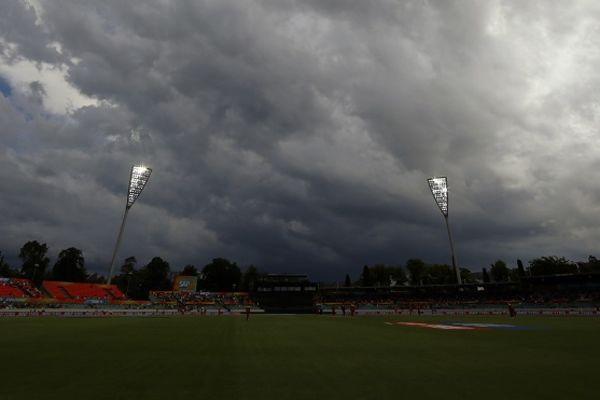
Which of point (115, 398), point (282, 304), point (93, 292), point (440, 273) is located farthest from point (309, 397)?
point (440, 273)

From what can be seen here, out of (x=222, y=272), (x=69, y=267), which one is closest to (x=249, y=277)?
(x=222, y=272)

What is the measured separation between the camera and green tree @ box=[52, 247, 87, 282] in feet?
461

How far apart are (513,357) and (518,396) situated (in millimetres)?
6312

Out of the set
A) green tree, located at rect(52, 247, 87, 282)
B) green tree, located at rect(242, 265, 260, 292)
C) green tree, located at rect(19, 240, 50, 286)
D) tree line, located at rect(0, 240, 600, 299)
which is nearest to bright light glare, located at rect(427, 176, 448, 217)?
tree line, located at rect(0, 240, 600, 299)

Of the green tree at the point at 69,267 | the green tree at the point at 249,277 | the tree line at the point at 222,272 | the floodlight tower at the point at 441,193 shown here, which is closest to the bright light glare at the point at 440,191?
the floodlight tower at the point at 441,193

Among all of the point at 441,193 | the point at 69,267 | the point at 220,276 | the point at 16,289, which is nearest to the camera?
the point at 16,289

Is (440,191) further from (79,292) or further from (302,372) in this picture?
(79,292)

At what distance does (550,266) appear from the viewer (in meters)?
143

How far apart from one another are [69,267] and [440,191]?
490 ft

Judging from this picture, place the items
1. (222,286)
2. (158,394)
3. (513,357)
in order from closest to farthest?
(158,394), (513,357), (222,286)

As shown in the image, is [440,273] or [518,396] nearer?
[518,396]

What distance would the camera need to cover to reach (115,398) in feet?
22.2

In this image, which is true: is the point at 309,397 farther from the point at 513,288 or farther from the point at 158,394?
the point at 513,288

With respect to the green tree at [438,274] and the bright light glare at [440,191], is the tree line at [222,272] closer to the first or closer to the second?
the green tree at [438,274]
